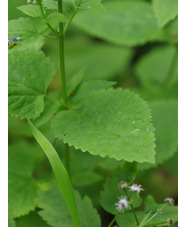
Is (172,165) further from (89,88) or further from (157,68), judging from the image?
(157,68)

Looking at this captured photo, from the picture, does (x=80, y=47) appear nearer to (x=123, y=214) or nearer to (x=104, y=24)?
(x=104, y=24)

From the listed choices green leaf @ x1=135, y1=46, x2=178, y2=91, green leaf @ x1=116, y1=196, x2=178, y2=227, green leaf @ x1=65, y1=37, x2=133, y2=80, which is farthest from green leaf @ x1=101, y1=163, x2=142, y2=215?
green leaf @ x1=65, y1=37, x2=133, y2=80

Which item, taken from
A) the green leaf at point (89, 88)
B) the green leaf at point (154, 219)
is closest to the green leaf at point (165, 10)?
the green leaf at point (89, 88)

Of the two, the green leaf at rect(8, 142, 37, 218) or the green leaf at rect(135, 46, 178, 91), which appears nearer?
the green leaf at rect(8, 142, 37, 218)

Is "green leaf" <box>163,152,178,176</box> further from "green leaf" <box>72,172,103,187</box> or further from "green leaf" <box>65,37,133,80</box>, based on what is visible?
"green leaf" <box>65,37,133,80</box>

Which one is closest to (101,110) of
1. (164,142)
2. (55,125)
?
(55,125)

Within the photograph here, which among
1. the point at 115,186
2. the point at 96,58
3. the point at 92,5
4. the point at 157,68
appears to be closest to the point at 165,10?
the point at 92,5
